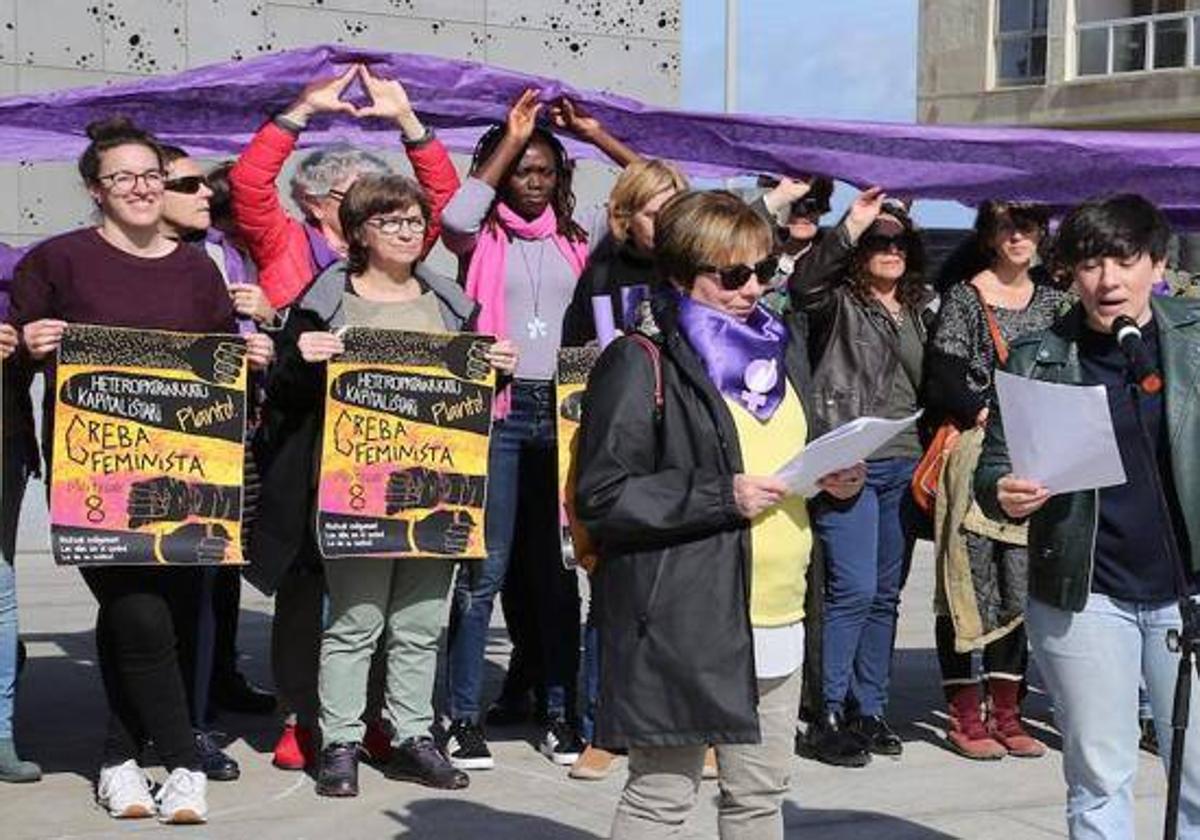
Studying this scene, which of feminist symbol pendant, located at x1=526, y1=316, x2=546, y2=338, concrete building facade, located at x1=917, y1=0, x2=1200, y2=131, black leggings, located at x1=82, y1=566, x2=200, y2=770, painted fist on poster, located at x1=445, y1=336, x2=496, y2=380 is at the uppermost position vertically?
concrete building facade, located at x1=917, y1=0, x2=1200, y2=131

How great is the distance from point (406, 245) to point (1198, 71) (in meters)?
33.4

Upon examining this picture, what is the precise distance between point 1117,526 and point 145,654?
3.00 metres

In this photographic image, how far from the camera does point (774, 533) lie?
186 inches

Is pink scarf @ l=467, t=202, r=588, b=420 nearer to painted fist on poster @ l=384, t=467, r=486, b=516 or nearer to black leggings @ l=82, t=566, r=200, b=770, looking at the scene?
painted fist on poster @ l=384, t=467, r=486, b=516

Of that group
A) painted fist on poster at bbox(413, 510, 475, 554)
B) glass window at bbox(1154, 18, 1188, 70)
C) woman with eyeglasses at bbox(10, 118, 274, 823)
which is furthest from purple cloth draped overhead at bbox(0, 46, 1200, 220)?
glass window at bbox(1154, 18, 1188, 70)

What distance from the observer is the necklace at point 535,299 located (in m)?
7.14

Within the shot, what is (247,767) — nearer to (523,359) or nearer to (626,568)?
(523,359)

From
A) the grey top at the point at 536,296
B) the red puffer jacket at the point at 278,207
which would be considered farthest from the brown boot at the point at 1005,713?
the red puffer jacket at the point at 278,207

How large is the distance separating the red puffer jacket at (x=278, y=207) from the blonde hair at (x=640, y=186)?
63 centimetres

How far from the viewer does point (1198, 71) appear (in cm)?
3753

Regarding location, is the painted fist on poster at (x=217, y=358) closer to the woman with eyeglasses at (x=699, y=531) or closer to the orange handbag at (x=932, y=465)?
the woman with eyeglasses at (x=699, y=531)

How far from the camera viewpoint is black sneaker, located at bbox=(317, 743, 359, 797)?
21.7ft

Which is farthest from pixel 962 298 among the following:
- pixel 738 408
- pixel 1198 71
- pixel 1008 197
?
pixel 1198 71

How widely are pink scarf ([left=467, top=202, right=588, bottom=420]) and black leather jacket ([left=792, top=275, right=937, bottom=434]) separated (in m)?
0.88
